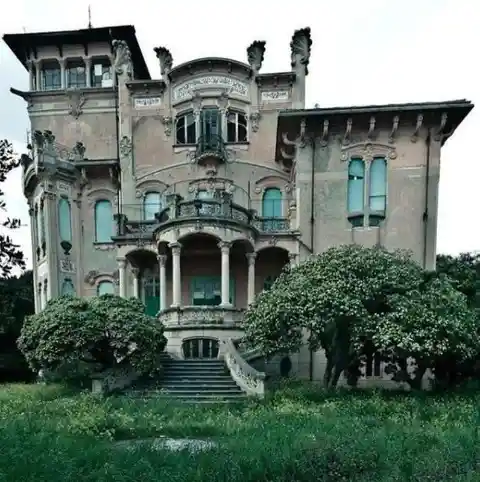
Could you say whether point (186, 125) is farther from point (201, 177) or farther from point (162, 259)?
point (162, 259)

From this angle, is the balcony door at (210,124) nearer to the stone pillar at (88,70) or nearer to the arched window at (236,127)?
the arched window at (236,127)

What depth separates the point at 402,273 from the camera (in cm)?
1700

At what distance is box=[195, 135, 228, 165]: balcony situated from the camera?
25391mm

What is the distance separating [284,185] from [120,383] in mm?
13477

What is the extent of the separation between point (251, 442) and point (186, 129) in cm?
2045

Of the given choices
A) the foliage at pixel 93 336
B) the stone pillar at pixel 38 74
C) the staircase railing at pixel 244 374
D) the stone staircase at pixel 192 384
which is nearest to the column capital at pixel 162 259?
the stone staircase at pixel 192 384

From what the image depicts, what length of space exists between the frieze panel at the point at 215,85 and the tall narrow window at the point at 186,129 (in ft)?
3.43

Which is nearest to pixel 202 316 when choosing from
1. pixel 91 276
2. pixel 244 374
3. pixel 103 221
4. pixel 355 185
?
pixel 244 374

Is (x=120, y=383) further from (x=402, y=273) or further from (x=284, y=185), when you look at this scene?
(x=284, y=185)

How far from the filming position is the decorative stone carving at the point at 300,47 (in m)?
25.8

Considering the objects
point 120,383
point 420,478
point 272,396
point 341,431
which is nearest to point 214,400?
point 272,396

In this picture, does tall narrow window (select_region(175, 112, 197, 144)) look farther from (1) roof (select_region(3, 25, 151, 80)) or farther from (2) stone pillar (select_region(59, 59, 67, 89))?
(2) stone pillar (select_region(59, 59, 67, 89))

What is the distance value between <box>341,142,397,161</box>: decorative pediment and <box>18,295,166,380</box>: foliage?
11.9 m

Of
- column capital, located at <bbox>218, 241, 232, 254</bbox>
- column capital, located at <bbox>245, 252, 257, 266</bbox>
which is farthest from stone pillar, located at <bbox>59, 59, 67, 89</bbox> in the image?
column capital, located at <bbox>245, 252, 257, 266</bbox>
